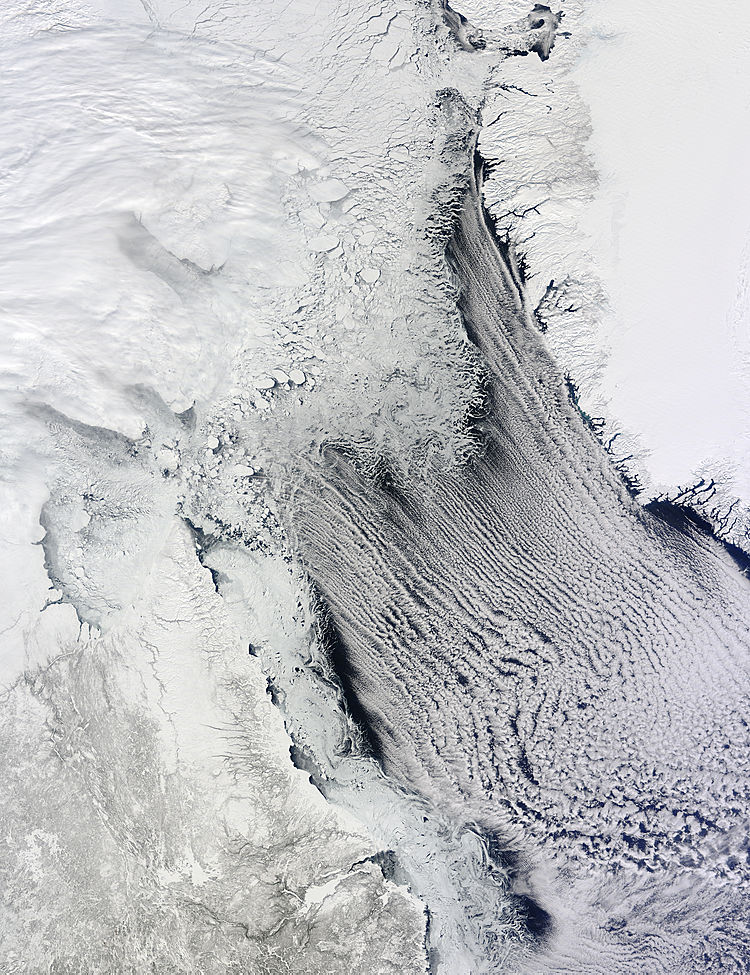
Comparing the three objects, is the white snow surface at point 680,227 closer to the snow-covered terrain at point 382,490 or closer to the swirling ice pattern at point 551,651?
the snow-covered terrain at point 382,490

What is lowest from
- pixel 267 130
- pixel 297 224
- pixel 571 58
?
pixel 297 224

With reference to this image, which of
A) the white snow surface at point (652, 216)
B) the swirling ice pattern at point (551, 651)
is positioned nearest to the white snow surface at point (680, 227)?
the white snow surface at point (652, 216)

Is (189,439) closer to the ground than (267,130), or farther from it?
closer to the ground

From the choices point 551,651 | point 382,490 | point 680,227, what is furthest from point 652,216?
point 551,651

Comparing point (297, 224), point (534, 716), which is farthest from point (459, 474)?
point (297, 224)

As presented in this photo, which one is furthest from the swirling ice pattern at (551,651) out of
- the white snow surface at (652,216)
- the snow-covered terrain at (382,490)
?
the white snow surface at (652,216)

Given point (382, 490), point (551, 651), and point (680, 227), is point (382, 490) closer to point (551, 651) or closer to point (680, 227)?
point (551, 651)

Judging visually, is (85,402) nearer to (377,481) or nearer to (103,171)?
A: (103,171)

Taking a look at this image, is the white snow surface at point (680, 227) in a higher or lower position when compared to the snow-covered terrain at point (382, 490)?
higher
